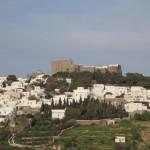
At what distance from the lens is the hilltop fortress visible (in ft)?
260

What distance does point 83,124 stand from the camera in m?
55.0

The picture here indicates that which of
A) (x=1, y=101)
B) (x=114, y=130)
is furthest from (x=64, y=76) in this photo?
(x=114, y=130)

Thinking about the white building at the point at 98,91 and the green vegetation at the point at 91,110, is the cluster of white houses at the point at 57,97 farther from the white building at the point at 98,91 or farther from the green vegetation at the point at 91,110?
the green vegetation at the point at 91,110

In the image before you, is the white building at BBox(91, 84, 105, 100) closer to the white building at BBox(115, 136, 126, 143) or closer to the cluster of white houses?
the cluster of white houses

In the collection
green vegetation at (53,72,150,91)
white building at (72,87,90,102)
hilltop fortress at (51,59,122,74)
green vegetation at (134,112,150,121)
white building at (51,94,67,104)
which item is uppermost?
hilltop fortress at (51,59,122,74)

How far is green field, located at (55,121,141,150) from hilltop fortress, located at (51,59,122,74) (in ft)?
81.0

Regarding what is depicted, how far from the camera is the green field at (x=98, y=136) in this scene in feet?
153

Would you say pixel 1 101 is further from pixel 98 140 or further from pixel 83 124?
pixel 98 140

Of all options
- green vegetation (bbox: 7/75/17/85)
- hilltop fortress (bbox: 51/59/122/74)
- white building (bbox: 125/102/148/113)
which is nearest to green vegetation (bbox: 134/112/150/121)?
white building (bbox: 125/102/148/113)

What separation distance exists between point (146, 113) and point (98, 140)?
10.8m

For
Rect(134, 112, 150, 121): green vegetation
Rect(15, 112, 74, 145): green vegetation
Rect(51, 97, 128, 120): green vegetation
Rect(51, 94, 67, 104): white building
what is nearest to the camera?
Rect(15, 112, 74, 145): green vegetation

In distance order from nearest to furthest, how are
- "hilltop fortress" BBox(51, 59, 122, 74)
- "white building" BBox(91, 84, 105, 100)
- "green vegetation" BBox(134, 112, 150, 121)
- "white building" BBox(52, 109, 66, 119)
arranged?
"white building" BBox(52, 109, 66, 119), "green vegetation" BBox(134, 112, 150, 121), "white building" BBox(91, 84, 105, 100), "hilltop fortress" BBox(51, 59, 122, 74)

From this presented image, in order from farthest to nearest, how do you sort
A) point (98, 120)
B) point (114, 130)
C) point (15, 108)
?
1. point (15, 108)
2. point (98, 120)
3. point (114, 130)

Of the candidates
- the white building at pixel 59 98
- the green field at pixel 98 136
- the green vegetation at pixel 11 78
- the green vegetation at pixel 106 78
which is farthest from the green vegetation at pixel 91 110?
the green vegetation at pixel 11 78
